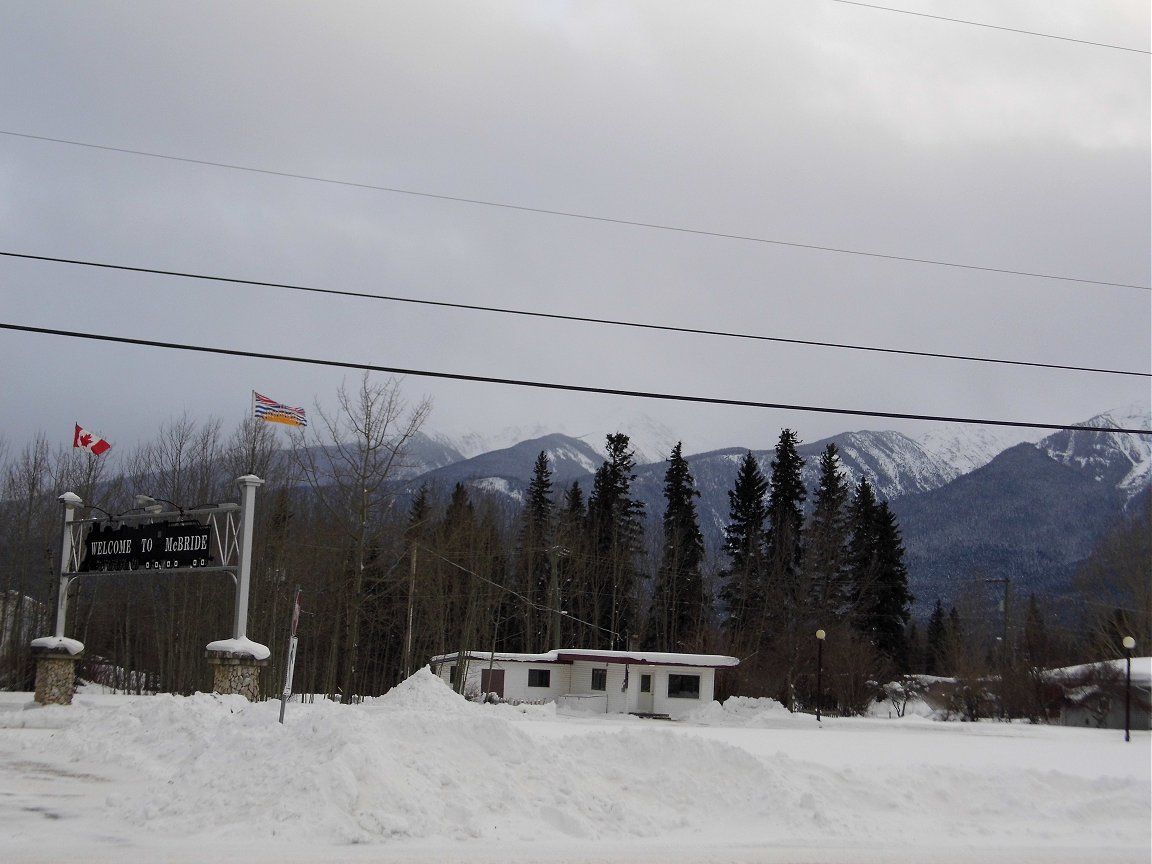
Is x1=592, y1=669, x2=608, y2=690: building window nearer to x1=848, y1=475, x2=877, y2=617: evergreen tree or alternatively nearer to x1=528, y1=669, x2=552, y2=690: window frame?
x1=528, y1=669, x2=552, y2=690: window frame

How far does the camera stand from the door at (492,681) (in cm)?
4412

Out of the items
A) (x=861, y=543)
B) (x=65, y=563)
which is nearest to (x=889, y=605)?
(x=861, y=543)

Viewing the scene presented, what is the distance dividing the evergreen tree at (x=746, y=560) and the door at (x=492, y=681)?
17045 mm

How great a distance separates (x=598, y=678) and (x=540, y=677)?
2514 millimetres

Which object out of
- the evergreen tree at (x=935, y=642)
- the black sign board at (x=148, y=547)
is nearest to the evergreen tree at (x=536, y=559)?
the black sign board at (x=148, y=547)

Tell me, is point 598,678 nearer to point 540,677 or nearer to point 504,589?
point 540,677

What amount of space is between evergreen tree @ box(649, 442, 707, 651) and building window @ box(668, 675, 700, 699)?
20.3m

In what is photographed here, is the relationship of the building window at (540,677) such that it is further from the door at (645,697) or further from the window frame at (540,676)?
the door at (645,697)

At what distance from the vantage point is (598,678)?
144 feet

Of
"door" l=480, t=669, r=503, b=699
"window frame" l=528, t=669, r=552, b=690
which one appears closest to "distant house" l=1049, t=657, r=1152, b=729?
"window frame" l=528, t=669, r=552, b=690

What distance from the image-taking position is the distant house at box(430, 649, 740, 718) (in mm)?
41844

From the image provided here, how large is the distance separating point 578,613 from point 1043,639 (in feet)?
87.8

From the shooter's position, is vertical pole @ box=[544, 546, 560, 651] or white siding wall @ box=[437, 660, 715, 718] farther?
vertical pole @ box=[544, 546, 560, 651]

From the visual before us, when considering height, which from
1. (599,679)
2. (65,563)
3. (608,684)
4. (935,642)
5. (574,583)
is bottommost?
(608,684)
